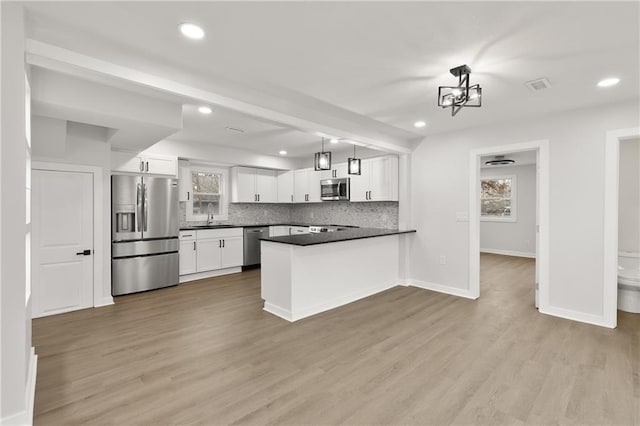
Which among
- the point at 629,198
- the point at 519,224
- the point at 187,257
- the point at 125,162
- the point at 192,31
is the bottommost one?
the point at 187,257

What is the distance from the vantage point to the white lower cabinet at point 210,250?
558 cm

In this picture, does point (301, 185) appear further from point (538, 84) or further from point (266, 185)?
point (538, 84)

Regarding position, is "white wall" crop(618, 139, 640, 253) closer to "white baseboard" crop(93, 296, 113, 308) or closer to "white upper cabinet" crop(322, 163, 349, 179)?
"white upper cabinet" crop(322, 163, 349, 179)

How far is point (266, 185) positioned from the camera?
7164 millimetres

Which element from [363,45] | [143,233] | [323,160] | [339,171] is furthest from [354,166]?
[143,233]

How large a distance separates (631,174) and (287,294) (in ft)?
16.0

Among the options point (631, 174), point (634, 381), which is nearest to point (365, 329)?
point (634, 381)

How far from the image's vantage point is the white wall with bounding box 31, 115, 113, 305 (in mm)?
3373

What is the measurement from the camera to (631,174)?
4352mm

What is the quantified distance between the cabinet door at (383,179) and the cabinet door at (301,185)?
5.71 ft

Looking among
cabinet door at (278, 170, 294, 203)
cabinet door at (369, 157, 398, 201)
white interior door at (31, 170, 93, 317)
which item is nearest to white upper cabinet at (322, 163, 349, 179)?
cabinet door at (369, 157, 398, 201)

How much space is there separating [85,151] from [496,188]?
9.02 meters

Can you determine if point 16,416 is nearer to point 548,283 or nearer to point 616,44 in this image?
point 616,44

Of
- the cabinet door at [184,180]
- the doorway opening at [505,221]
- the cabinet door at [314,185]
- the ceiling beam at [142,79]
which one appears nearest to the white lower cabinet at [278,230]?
the cabinet door at [314,185]
